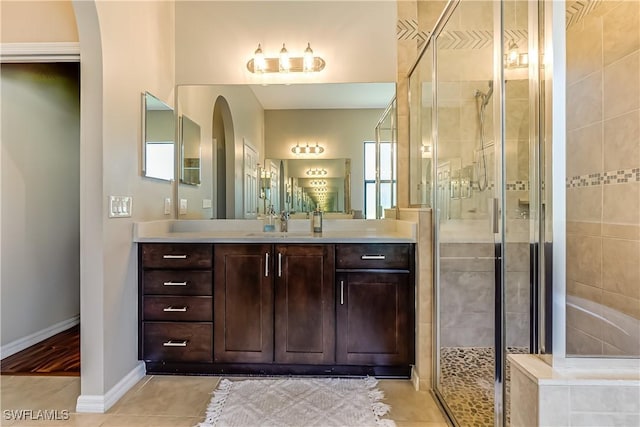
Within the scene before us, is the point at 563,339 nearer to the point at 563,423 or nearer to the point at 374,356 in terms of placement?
the point at 563,423

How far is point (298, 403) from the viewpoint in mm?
1859

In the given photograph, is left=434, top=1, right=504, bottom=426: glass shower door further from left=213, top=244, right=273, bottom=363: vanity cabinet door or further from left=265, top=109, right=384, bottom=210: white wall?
left=213, top=244, right=273, bottom=363: vanity cabinet door

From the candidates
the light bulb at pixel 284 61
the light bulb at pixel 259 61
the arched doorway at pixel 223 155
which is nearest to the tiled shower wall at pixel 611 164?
the light bulb at pixel 284 61

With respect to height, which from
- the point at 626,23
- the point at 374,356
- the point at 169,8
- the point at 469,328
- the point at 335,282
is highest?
the point at 169,8

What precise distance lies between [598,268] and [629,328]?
297mm

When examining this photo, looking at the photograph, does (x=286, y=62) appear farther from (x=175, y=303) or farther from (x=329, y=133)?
(x=175, y=303)

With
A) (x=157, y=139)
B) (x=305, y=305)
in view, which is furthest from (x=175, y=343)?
(x=157, y=139)

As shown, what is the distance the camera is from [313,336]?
2105mm

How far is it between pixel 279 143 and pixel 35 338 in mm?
2386

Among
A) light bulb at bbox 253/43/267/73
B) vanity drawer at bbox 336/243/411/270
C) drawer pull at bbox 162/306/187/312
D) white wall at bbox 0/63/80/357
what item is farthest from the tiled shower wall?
A: white wall at bbox 0/63/80/357

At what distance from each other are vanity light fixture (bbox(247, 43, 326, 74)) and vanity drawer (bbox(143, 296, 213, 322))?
1779 mm

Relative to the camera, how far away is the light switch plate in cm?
187

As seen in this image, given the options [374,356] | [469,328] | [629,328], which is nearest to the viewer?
[629,328]

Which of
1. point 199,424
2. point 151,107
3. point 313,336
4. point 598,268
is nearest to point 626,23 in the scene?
point 598,268
